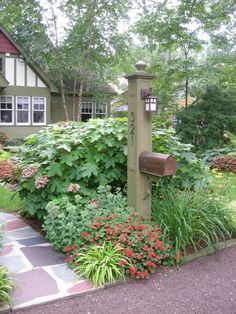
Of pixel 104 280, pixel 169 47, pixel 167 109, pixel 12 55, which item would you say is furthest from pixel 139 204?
pixel 12 55

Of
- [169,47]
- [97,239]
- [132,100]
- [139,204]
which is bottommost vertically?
[97,239]

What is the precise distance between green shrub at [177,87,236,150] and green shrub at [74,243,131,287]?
9.53 meters

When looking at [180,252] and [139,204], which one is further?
[139,204]

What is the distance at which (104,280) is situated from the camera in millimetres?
3287

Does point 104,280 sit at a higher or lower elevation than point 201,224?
lower

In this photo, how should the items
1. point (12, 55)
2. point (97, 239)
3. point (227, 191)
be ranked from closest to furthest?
1. point (97, 239)
2. point (227, 191)
3. point (12, 55)

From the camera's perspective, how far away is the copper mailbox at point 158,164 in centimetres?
375

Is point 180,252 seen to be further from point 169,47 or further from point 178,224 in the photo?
point 169,47

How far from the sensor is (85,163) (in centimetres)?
457

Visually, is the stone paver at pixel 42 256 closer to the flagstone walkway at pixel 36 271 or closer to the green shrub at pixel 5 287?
the flagstone walkway at pixel 36 271

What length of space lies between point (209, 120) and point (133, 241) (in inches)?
387

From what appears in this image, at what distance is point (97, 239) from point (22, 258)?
848 mm

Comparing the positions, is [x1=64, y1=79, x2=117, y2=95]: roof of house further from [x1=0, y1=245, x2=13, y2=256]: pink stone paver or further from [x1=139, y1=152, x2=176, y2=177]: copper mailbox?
[x1=0, y1=245, x2=13, y2=256]: pink stone paver

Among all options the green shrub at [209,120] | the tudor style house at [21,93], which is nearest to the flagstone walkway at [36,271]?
the green shrub at [209,120]
